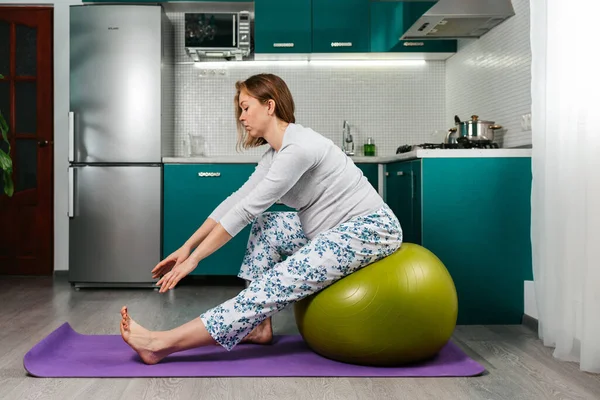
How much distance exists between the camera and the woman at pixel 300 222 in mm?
2369

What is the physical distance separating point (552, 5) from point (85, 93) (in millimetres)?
3039

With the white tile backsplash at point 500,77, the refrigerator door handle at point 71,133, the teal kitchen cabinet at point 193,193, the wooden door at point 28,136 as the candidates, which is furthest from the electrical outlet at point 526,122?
the wooden door at point 28,136

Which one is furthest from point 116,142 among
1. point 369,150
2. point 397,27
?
point 397,27

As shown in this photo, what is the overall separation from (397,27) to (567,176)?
220 cm

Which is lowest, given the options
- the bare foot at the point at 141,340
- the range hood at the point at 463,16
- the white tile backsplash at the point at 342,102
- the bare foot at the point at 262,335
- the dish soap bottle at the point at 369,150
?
the bare foot at the point at 262,335

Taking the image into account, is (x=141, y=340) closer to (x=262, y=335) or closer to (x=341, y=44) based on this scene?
(x=262, y=335)

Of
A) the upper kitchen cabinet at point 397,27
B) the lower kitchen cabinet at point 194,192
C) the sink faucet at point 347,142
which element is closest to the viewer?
the upper kitchen cabinet at point 397,27

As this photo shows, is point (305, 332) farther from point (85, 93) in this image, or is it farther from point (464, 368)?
point (85, 93)

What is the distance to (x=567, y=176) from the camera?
8.73 feet

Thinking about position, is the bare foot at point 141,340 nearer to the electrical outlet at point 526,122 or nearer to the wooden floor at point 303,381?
the wooden floor at point 303,381

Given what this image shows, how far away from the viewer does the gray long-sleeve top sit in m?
2.42

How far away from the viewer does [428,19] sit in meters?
3.74

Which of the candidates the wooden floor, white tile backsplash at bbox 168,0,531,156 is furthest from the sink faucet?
the wooden floor

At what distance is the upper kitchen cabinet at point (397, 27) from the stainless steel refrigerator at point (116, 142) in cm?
147
